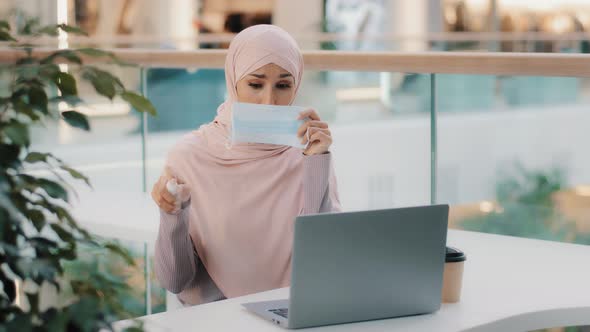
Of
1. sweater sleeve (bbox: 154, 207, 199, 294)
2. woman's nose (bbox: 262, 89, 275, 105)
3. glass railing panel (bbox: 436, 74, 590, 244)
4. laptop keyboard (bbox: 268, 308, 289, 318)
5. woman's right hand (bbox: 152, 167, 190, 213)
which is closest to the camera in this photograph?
laptop keyboard (bbox: 268, 308, 289, 318)

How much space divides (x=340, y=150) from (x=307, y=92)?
43 centimetres

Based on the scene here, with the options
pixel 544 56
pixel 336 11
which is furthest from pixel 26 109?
pixel 336 11

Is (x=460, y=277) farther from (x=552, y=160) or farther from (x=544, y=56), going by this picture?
(x=552, y=160)

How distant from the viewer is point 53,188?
106 cm

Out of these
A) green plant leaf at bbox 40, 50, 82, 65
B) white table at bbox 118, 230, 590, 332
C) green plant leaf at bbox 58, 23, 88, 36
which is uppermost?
green plant leaf at bbox 58, 23, 88, 36

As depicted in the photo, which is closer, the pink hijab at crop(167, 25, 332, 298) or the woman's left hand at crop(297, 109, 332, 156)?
the woman's left hand at crop(297, 109, 332, 156)

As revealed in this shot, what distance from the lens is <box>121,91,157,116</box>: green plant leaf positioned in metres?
1.09

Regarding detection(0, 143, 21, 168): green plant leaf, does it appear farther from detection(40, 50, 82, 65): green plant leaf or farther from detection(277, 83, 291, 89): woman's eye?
detection(277, 83, 291, 89): woman's eye

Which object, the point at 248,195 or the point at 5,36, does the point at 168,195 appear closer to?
the point at 248,195

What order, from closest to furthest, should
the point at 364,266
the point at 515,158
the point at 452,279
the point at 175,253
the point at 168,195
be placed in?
the point at 364,266 < the point at 452,279 < the point at 168,195 < the point at 175,253 < the point at 515,158

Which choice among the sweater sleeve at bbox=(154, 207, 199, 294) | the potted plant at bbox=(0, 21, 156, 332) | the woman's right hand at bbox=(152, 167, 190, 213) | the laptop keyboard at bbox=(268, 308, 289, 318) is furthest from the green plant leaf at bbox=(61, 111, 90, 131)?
the sweater sleeve at bbox=(154, 207, 199, 294)

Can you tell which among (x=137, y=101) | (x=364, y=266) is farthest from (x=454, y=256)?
(x=137, y=101)

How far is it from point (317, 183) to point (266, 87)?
0.82 ft

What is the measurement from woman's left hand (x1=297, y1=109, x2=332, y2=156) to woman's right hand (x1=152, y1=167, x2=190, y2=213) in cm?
26
